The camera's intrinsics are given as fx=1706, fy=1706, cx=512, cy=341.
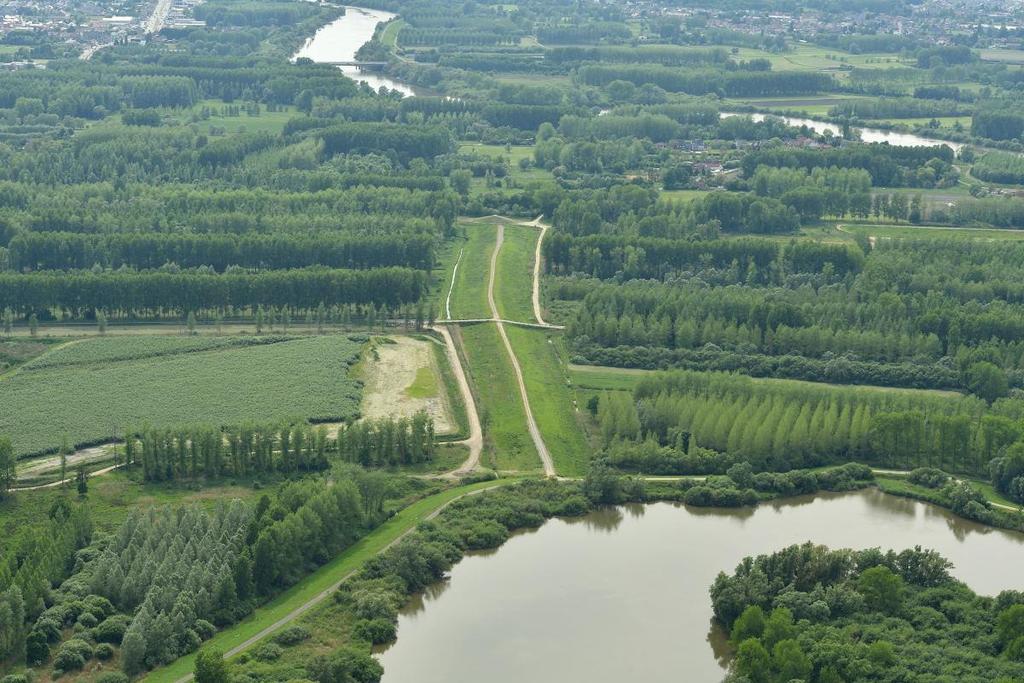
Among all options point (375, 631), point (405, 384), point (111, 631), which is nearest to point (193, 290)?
point (405, 384)

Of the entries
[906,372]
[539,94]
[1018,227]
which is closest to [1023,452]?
[906,372]

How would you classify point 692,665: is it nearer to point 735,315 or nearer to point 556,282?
point 735,315

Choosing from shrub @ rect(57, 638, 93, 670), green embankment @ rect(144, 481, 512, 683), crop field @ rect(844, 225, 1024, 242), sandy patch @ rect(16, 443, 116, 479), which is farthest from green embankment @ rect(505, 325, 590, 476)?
crop field @ rect(844, 225, 1024, 242)

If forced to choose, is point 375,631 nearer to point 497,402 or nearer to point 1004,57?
point 497,402

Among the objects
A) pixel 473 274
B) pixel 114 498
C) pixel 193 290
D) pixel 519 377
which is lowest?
pixel 114 498

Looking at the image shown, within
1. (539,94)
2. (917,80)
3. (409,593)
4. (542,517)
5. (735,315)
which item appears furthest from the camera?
(917,80)

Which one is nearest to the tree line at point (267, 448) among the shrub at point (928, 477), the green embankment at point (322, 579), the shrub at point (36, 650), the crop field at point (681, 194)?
the green embankment at point (322, 579)
